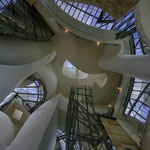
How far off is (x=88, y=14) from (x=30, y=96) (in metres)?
14.3

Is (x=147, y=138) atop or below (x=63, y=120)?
atop

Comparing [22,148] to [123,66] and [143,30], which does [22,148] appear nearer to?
[123,66]

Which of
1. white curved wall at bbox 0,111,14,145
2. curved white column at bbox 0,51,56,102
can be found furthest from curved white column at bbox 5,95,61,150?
curved white column at bbox 0,51,56,102

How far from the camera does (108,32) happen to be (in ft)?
34.0

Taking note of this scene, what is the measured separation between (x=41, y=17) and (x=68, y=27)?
2.67m

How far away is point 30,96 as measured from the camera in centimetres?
1475

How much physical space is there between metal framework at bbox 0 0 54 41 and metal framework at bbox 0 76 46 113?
5.73m

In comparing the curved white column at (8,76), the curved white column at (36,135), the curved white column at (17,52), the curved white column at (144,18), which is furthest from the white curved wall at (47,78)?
the curved white column at (144,18)

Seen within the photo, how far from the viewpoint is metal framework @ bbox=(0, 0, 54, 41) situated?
5.89m

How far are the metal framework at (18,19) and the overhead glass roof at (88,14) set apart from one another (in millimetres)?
7892

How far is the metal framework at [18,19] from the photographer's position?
5.89m

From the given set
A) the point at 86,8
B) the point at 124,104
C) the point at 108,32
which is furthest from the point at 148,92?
the point at 86,8

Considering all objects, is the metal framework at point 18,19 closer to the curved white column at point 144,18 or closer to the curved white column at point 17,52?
the curved white column at point 17,52

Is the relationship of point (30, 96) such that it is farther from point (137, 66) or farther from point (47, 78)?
point (137, 66)
